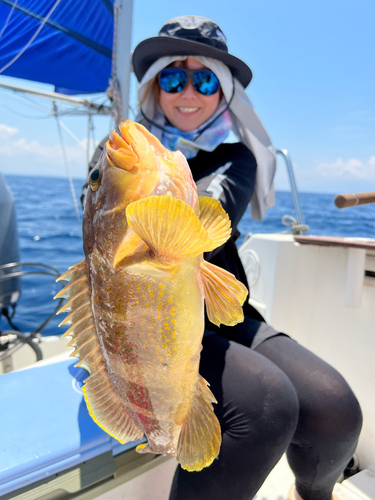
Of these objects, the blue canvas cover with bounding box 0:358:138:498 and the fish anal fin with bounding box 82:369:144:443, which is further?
the blue canvas cover with bounding box 0:358:138:498

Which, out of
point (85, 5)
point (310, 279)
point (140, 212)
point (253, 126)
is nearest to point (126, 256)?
point (140, 212)

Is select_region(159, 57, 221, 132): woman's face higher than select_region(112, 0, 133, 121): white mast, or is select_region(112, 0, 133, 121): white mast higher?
select_region(112, 0, 133, 121): white mast

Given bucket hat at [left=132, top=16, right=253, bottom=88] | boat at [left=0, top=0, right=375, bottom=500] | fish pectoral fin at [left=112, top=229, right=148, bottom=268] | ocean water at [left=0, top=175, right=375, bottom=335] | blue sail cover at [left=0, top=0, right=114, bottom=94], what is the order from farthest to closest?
ocean water at [left=0, top=175, right=375, bottom=335]
blue sail cover at [left=0, top=0, right=114, bottom=94]
bucket hat at [left=132, top=16, right=253, bottom=88]
boat at [left=0, top=0, right=375, bottom=500]
fish pectoral fin at [left=112, top=229, right=148, bottom=268]

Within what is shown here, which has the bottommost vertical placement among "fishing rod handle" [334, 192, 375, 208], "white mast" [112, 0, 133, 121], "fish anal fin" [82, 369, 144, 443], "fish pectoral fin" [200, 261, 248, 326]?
"fish anal fin" [82, 369, 144, 443]

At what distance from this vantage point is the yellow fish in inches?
35.6

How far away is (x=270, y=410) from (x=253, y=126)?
4.95 feet

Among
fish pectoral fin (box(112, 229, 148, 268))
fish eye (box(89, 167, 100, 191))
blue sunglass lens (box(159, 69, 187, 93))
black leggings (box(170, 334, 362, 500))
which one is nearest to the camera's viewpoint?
fish pectoral fin (box(112, 229, 148, 268))

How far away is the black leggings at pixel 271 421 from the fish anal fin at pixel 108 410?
0.39 m

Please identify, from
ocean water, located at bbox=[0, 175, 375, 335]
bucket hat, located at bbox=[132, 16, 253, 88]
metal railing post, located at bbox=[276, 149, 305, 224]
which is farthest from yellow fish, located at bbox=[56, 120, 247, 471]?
metal railing post, located at bbox=[276, 149, 305, 224]

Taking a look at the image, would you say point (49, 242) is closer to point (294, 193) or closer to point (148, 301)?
point (294, 193)

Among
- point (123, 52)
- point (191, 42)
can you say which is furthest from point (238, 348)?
point (123, 52)

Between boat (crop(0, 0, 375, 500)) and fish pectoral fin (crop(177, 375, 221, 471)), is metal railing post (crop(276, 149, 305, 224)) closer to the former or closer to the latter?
boat (crop(0, 0, 375, 500))

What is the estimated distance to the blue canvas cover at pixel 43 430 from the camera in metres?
1.31

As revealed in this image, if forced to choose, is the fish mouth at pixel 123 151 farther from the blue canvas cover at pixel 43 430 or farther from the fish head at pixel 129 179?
the blue canvas cover at pixel 43 430
